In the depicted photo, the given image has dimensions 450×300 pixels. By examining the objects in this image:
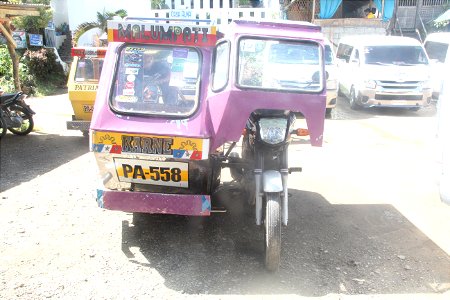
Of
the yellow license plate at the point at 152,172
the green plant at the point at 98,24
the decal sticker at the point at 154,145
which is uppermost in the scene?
the green plant at the point at 98,24

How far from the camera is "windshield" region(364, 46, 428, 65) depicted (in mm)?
11672

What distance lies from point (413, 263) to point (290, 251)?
1183mm

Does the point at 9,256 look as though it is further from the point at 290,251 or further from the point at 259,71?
the point at 259,71

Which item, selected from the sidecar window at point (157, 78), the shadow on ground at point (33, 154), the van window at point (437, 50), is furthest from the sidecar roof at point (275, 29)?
the van window at point (437, 50)

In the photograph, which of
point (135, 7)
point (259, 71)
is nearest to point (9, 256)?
point (259, 71)

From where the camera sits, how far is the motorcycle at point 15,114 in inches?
343

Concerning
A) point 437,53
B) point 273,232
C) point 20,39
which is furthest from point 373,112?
point 20,39

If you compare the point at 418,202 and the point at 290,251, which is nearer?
the point at 290,251

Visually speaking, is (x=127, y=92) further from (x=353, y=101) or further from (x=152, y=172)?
(x=353, y=101)

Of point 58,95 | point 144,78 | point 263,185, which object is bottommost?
A: point 58,95

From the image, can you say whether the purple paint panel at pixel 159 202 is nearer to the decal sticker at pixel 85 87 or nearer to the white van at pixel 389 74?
the decal sticker at pixel 85 87

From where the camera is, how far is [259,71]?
410 centimetres

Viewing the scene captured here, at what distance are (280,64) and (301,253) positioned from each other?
1.91 meters

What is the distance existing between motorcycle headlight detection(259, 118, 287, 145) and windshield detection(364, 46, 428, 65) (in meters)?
8.75
